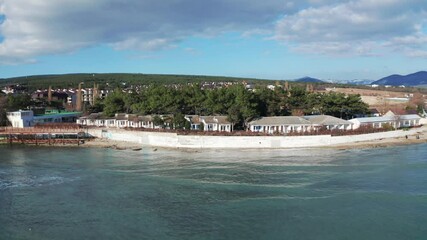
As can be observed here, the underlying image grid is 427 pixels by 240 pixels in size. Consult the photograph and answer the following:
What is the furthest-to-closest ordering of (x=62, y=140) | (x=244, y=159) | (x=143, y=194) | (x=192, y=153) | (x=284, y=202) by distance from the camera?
(x=62, y=140), (x=192, y=153), (x=244, y=159), (x=143, y=194), (x=284, y=202)

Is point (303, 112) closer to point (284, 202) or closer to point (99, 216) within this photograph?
point (284, 202)

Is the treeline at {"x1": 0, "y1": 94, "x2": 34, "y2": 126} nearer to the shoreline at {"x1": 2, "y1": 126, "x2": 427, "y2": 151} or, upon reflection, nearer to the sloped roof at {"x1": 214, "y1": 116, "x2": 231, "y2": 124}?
the shoreline at {"x1": 2, "y1": 126, "x2": 427, "y2": 151}

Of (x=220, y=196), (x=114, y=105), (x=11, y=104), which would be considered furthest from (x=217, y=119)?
(x=11, y=104)

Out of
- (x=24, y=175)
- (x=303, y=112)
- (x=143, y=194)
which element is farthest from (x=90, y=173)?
(x=303, y=112)

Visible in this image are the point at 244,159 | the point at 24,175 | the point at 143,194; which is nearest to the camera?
the point at 143,194

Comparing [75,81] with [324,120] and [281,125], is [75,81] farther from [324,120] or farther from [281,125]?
[324,120]
